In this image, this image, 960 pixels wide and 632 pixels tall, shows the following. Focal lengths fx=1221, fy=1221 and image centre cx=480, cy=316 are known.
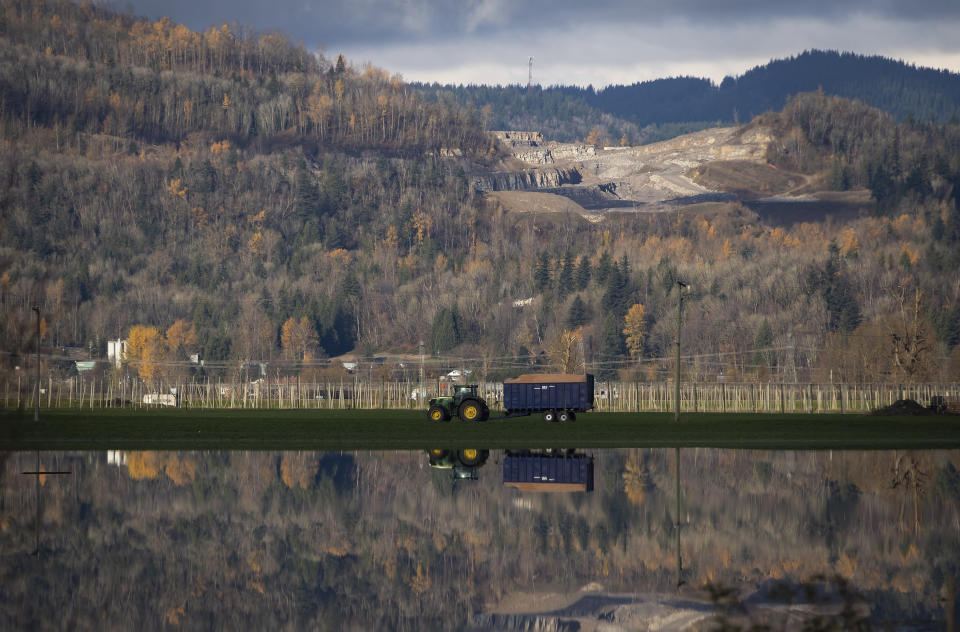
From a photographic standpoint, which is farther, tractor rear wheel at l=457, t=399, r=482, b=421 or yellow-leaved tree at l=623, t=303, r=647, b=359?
yellow-leaved tree at l=623, t=303, r=647, b=359

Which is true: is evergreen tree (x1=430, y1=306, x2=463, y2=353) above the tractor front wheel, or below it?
below

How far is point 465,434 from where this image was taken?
55031 mm


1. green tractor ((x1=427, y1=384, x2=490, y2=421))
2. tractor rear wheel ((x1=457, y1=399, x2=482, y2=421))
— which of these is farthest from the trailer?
green tractor ((x1=427, y1=384, x2=490, y2=421))

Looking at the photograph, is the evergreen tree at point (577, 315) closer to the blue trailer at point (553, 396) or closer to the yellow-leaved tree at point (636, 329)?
the yellow-leaved tree at point (636, 329)

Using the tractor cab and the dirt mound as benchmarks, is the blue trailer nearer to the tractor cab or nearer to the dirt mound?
the tractor cab

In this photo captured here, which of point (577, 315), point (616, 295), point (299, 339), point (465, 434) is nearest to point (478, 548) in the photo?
point (465, 434)

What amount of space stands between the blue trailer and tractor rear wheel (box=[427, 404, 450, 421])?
5.72 m

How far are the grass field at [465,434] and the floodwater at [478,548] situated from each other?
11.2m

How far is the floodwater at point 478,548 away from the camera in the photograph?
18.2m

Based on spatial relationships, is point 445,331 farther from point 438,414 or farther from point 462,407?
point 462,407

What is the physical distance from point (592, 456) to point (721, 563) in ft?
68.0

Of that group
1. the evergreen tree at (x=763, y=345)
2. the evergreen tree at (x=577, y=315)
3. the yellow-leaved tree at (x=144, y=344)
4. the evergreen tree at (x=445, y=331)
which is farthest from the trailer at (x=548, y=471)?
the evergreen tree at (x=577, y=315)

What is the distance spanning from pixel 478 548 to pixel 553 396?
158ft

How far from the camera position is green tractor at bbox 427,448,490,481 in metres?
35.4
